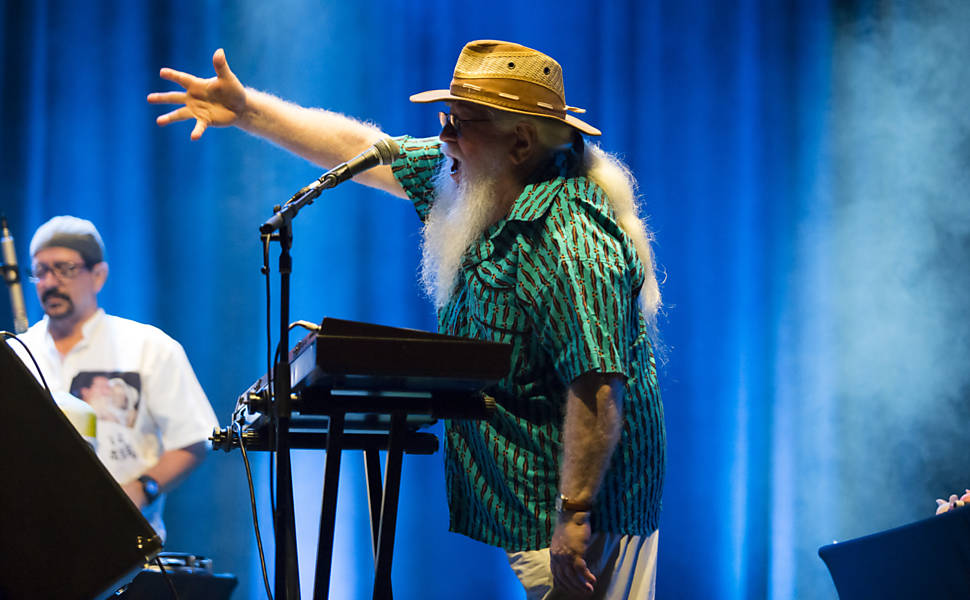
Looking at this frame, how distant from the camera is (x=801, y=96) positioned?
446 centimetres

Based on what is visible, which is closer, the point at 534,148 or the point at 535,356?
the point at 535,356

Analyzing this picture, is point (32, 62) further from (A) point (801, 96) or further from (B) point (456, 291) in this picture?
(A) point (801, 96)

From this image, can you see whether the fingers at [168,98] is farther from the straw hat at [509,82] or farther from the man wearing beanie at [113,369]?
the man wearing beanie at [113,369]

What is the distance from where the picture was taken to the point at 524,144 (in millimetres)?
2117

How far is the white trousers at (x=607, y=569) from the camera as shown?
6.23 ft

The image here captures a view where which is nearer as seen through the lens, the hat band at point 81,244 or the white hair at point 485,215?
the white hair at point 485,215

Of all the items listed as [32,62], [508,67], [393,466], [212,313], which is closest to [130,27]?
[32,62]

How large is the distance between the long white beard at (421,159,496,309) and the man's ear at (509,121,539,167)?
0.06 meters

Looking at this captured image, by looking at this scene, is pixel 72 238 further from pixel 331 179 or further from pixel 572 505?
pixel 572 505

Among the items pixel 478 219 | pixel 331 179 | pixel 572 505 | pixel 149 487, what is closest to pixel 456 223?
pixel 478 219

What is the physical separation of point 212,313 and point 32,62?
1.35m

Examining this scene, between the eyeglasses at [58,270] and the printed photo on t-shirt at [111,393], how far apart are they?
0.41 meters

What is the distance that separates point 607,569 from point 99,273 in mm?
2714

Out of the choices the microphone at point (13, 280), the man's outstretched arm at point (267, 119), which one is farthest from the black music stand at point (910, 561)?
the microphone at point (13, 280)
